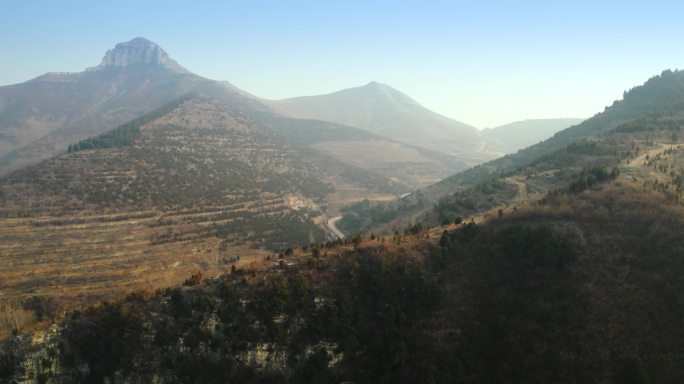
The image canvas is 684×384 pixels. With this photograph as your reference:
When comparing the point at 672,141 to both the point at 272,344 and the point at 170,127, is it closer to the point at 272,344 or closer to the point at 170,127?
the point at 272,344

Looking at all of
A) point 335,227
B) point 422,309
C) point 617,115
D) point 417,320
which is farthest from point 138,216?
point 617,115

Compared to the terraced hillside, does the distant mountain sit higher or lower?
higher

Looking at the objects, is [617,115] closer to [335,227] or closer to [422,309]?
[335,227]

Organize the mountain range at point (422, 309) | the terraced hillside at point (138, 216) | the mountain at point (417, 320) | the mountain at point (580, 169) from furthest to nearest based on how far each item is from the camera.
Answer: the terraced hillside at point (138, 216)
the mountain at point (580, 169)
the mountain range at point (422, 309)
the mountain at point (417, 320)

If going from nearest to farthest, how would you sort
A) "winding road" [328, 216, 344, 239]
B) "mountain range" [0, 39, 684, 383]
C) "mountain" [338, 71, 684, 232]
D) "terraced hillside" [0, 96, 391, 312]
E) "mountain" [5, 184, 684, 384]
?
"mountain" [5, 184, 684, 384] < "mountain range" [0, 39, 684, 383] < "mountain" [338, 71, 684, 232] < "terraced hillside" [0, 96, 391, 312] < "winding road" [328, 216, 344, 239]

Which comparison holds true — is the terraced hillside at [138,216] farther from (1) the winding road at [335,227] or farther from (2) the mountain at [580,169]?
(2) the mountain at [580,169]

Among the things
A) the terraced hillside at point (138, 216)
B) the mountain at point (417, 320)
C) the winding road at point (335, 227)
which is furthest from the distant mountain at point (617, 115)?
the mountain at point (417, 320)

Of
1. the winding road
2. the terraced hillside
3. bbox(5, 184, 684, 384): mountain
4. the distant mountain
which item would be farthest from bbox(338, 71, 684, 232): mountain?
the terraced hillside

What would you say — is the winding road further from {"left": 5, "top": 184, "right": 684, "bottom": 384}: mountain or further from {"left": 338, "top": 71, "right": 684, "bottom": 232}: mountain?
{"left": 5, "top": 184, "right": 684, "bottom": 384}: mountain
